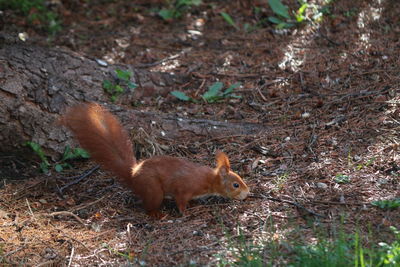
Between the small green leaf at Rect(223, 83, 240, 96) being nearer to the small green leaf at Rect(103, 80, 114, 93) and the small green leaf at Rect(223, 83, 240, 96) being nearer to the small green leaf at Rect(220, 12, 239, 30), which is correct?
the small green leaf at Rect(103, 80, 114, 93)

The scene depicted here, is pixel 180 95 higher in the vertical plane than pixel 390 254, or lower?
lower

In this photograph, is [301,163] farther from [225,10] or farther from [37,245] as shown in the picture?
[225,10]

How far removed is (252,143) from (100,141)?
1208mm

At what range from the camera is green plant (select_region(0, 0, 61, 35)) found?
6.58m

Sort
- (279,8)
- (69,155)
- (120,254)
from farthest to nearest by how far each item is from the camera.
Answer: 1. (279,8)
2. (69,155)
3. (120,254)

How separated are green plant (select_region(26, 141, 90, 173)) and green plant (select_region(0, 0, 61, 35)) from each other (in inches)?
108

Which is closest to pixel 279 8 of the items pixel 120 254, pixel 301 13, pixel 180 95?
pixel 301 13

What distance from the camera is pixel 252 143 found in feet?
13.8

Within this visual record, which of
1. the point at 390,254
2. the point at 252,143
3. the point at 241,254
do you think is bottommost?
the point at 252,143

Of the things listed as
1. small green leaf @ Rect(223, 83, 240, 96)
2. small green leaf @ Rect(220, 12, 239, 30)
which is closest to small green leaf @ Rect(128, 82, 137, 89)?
small green leaf @ Rect(223, 83, 240, 96)

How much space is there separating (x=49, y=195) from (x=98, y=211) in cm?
46

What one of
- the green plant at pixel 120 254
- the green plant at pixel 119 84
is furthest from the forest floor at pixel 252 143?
the green plant at pixel 119 84

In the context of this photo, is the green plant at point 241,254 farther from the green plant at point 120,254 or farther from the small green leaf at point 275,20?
the small green leaf at point 275,20

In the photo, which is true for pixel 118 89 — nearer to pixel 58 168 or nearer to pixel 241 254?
pixel 58 168
